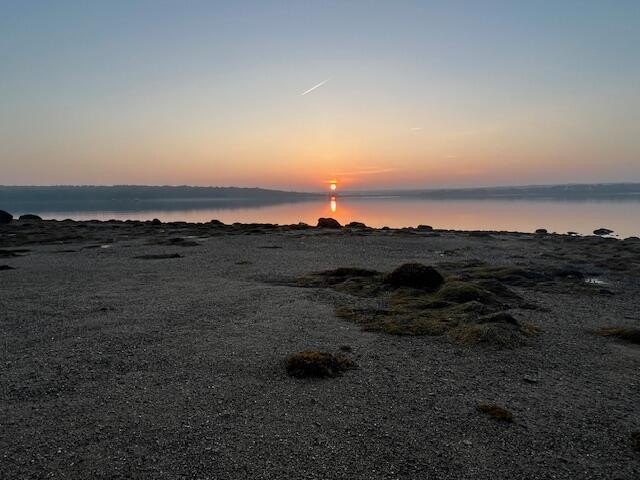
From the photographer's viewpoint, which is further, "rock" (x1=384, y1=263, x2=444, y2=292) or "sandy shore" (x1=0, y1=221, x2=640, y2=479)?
"rock" (x1=384, y1=263, x2=444, y2=292)

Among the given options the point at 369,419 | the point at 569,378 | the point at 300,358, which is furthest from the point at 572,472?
the point at 300,358

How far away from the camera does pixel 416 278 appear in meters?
17.2

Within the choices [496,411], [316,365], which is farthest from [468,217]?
[496,411]

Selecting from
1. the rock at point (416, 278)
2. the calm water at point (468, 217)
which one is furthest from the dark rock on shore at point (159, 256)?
the calm water at point (468, 217)

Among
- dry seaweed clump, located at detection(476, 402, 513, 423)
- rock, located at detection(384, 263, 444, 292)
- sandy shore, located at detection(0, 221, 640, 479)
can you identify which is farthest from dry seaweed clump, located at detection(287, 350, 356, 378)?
rock, located at detection(384, 263, 444, 292)

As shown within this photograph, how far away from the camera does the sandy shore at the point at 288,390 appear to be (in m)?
6.21

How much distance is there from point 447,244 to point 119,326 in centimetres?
2608

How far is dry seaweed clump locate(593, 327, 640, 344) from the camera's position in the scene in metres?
11.5

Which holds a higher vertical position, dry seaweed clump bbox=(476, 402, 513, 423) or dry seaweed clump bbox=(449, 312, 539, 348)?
dry seaweed clump bbox=(449, 312, 539, 348)

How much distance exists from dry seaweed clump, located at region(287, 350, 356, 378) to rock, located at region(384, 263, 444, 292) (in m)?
8.04

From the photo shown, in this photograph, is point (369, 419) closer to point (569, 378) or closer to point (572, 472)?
point (572, 472)

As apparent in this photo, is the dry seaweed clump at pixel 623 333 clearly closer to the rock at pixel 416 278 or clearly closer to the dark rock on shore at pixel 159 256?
the rock at pixel 416 278

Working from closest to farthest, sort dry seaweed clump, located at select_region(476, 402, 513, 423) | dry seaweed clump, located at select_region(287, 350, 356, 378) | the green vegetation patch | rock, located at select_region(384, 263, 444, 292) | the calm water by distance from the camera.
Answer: dry seaweed clump, located at select_region(476, 402, 513, 423)
dry seaweed clump, located at select_region(287, 350, 356, 378)
the green vegetation patch
rock, located at select_region(384, 263, 444, 292)
the calm water

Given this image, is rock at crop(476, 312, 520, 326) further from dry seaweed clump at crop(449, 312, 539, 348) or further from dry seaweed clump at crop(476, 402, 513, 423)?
dry seaweed clump at crop(476, 402, 513, 423)
